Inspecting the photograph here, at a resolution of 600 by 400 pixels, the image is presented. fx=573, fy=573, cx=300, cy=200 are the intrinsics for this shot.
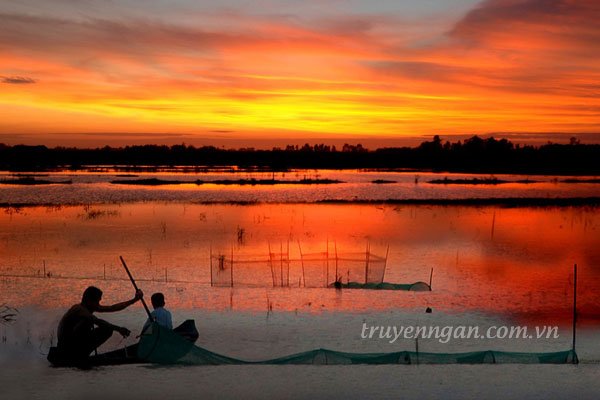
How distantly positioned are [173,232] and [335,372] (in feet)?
50.9

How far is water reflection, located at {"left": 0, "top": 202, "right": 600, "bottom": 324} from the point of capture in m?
13.1

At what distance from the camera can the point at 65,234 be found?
22.4 meters

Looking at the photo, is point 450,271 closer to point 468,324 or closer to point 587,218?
point 468,324

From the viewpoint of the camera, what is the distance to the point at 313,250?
62.6ft

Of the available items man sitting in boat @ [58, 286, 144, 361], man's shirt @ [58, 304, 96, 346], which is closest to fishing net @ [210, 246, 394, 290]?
man sitting in boat @ [58, 286, 144, 361]

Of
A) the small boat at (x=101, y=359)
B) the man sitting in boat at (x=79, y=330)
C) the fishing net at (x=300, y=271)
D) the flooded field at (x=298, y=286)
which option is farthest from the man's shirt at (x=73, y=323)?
the fishing net at (x=300, y=271)

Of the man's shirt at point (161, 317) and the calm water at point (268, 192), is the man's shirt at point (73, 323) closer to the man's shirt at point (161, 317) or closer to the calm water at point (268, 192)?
the man's shirt at point (161, 317)

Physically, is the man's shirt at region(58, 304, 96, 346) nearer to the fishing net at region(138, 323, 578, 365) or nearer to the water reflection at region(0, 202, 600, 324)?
the fishing net at region(138, 323, 578, 365)

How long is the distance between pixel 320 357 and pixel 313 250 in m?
10.2

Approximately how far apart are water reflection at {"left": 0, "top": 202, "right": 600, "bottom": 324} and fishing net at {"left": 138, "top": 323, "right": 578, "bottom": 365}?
8.98 feet

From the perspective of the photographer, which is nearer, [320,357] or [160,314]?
[320,357]

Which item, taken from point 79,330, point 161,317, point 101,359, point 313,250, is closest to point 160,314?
point 161,317

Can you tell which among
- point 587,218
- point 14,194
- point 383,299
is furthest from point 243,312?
point 14,194

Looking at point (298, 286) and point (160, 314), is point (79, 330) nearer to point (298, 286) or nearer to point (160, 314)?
point (160, 314)
